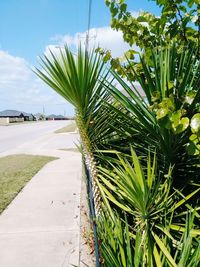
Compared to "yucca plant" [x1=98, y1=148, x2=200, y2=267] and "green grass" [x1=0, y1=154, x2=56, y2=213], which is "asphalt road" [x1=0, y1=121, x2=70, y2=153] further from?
"yucca plant" [x1=98, y1=148, x2=200, y2=267]

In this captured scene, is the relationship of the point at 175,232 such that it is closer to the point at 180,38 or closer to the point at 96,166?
the point at 96,166

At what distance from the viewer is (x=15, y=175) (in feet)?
30.2

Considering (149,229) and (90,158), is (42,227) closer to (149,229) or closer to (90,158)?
(90,158)

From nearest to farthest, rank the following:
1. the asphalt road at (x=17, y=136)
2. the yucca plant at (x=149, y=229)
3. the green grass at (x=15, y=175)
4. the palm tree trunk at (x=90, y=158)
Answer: the yucca plant at (x=149, y=229) < the palm tree trunk at (x=90, y=158) < the green grass at (x=15, y=175) < the asphalt road at (x=17, y=136)

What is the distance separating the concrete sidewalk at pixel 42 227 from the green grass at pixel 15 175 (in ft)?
0.57

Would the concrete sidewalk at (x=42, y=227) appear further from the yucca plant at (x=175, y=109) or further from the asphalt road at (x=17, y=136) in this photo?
the asphalt road at (x=17, y=136)

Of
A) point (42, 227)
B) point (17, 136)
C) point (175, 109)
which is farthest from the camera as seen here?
point (17, 136)

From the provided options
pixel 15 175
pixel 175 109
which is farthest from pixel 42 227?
pixel 15 175

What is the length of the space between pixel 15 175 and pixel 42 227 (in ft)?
14.9

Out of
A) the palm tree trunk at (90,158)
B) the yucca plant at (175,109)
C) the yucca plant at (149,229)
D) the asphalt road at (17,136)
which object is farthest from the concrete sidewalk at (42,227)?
the asphalt road at (17,136)

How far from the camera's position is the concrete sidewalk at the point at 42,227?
3895 millimetres

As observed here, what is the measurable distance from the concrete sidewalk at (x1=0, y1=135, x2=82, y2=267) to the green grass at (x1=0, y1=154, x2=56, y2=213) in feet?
0.57

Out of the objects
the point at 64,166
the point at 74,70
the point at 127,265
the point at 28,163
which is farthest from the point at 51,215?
the point at 28,163

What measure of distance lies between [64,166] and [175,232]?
8486 millimetres
